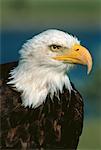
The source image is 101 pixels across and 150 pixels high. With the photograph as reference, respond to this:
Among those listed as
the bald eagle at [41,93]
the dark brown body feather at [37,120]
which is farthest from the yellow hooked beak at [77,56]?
the dark brown body feather at [37,120]

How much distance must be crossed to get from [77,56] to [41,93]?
410 mm

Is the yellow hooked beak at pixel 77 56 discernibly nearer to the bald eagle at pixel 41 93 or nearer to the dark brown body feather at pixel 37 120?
the bald eagle at pixel 41 93

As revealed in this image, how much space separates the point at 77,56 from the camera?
5051 mm

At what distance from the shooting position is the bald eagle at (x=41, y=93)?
16.6 ft

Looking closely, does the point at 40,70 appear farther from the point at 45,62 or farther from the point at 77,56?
the point at 77,56

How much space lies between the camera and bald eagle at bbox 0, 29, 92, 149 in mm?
5066

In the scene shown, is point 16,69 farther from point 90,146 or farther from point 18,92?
point 90,146

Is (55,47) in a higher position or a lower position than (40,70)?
higher

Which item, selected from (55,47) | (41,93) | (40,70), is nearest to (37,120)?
(41,93)

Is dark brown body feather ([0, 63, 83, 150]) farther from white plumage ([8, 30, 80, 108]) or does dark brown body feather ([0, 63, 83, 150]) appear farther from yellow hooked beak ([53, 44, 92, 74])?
yellow hooked beak ([53, 44, 92, 74])

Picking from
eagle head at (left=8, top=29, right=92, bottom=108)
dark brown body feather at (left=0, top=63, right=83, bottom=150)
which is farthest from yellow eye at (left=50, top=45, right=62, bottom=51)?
dark brown body feather at (left=0, top=63, right=83, bottom=150)

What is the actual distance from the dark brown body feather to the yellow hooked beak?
1.02ft

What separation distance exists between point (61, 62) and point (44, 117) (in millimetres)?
429

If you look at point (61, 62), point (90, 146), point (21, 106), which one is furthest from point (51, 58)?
point (90, 146)
